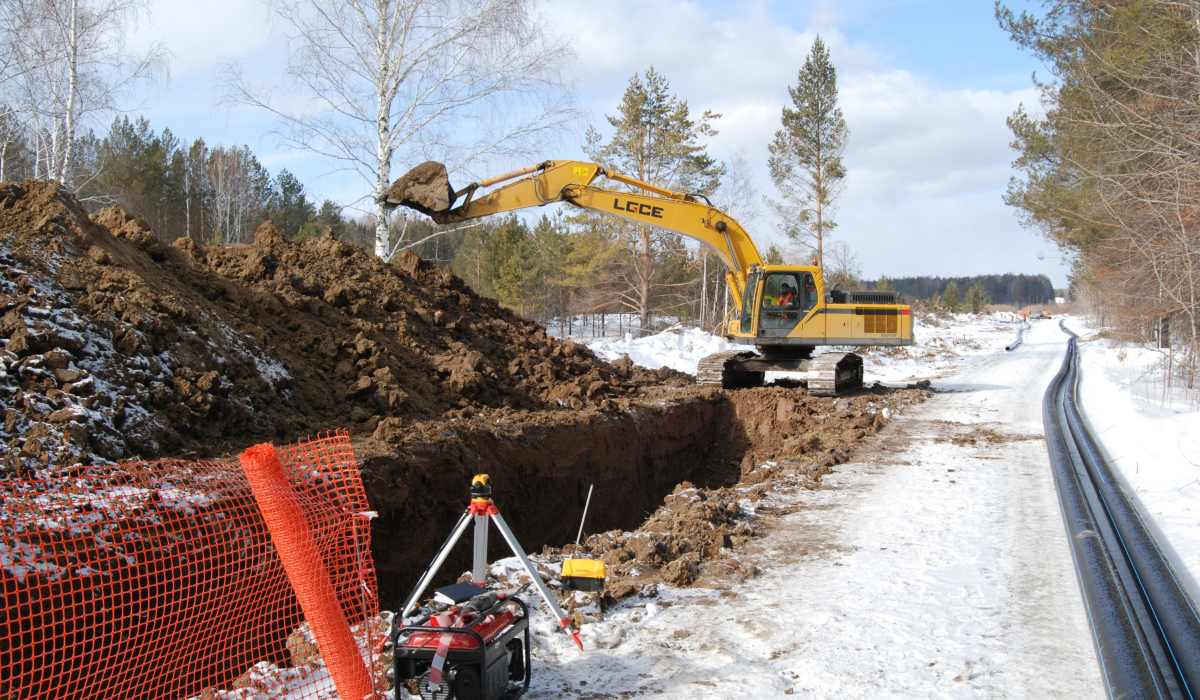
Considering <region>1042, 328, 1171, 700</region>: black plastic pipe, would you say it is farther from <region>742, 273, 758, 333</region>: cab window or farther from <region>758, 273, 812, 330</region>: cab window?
<region>742, 273, 758, 333</region>: cab window

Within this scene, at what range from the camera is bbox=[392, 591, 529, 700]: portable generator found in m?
3.07

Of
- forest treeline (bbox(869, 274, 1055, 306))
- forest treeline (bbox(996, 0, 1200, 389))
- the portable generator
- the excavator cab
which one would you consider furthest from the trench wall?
forest treeline (bbox(869, 274, 1055, 306))

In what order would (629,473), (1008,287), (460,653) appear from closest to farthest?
(460,653) → (629,473) → (1008,287)

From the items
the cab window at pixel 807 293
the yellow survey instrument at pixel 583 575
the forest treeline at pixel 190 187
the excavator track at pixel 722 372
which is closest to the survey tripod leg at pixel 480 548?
the yellow survey instrument at pixel 583 575

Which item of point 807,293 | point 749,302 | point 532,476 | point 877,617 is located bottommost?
point 877,617

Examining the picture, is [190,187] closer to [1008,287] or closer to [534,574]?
[534,574]

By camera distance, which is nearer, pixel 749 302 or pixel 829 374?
pixel 829 374

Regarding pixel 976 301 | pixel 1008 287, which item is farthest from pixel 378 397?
pixel 1008 287

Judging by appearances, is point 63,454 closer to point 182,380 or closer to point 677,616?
point 182,380

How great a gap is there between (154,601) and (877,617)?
460cm

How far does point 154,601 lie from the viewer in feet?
15.0

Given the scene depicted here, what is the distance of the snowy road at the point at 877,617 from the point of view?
3.71 meters

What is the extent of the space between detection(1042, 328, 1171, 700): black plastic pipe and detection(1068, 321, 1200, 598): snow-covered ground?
496 mm

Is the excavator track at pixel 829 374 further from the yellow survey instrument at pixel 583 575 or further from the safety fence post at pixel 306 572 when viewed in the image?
the safety fence post at pixel 306 572
